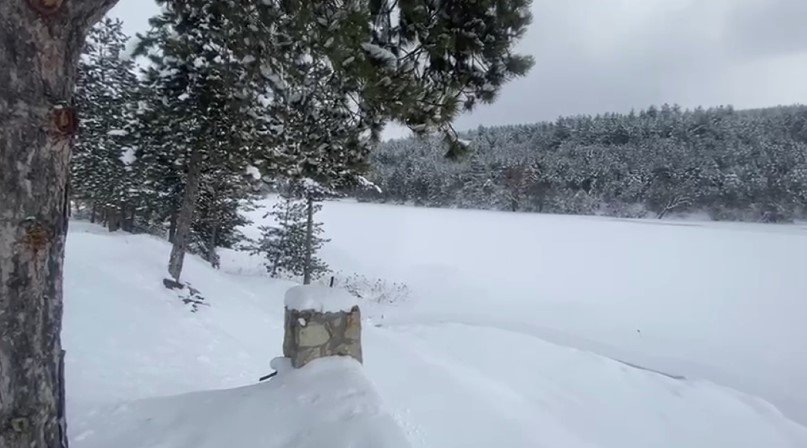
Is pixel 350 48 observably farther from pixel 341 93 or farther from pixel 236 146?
pixel 236 146

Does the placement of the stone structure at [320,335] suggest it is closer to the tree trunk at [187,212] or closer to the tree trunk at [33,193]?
the tree trunk at [33,193]

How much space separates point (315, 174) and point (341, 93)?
5.85 feet

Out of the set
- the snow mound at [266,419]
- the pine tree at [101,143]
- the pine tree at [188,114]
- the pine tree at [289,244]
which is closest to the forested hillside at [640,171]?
the pine tree at [289,244]

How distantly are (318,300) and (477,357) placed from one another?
4343 mm

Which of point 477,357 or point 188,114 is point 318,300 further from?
point 188,114

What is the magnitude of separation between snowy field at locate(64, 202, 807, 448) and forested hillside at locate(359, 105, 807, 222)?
841 inches

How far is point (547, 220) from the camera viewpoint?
28.7 meters

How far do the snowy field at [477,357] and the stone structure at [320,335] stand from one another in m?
0.26

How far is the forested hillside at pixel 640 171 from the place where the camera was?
3366cm

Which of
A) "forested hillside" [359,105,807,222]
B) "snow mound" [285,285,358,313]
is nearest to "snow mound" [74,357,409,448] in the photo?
"snow mound" [285,285,358,313]

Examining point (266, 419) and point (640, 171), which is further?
point (640, 171)

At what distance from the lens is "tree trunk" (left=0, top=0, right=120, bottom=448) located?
1301 mm

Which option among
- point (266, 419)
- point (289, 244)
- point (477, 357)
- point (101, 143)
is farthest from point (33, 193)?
point (101, 143)

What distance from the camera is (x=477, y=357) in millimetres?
7062
